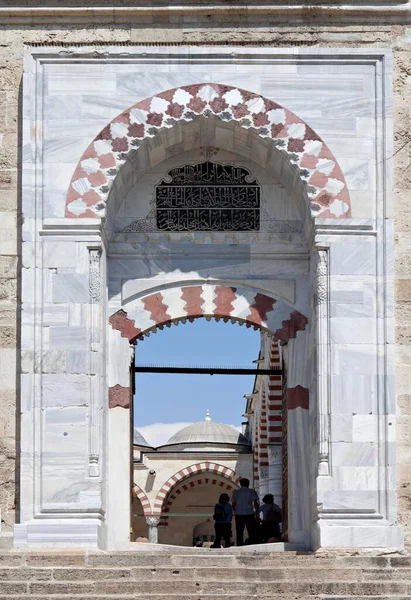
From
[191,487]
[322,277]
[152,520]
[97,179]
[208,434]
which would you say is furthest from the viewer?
[208,434]

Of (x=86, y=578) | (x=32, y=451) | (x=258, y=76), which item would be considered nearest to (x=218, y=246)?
(x=258, y=76)

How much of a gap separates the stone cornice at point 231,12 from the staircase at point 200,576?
4851 millimetres

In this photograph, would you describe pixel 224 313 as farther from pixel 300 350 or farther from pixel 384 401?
pixel 384 401

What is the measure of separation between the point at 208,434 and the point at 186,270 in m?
18.0

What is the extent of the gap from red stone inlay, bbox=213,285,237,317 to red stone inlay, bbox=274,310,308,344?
49cm

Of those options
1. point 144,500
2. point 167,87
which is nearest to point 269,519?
point 167,87

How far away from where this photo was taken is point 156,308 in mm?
14438

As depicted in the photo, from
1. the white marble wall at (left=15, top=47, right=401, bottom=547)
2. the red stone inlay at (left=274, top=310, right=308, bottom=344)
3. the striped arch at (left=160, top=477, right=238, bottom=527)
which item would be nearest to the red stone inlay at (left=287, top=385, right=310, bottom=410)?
the white marble wall at (left=15, top=47, right=401, bottom=547)

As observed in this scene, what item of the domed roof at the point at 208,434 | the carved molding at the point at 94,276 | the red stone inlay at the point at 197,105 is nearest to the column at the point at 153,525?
the domed roof at the point at 208,434

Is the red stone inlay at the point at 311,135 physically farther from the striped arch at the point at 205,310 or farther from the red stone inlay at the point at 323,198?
the striped arch at the point at 205,310

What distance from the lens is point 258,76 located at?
14.2 metres

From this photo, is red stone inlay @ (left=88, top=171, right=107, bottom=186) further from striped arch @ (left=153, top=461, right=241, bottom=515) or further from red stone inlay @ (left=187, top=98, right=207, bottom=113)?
striped arch @ (left=153, top=461, right=241, bottom=515)

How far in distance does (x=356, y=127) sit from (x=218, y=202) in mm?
1440

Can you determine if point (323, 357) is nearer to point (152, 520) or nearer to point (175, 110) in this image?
point (175, 110)
